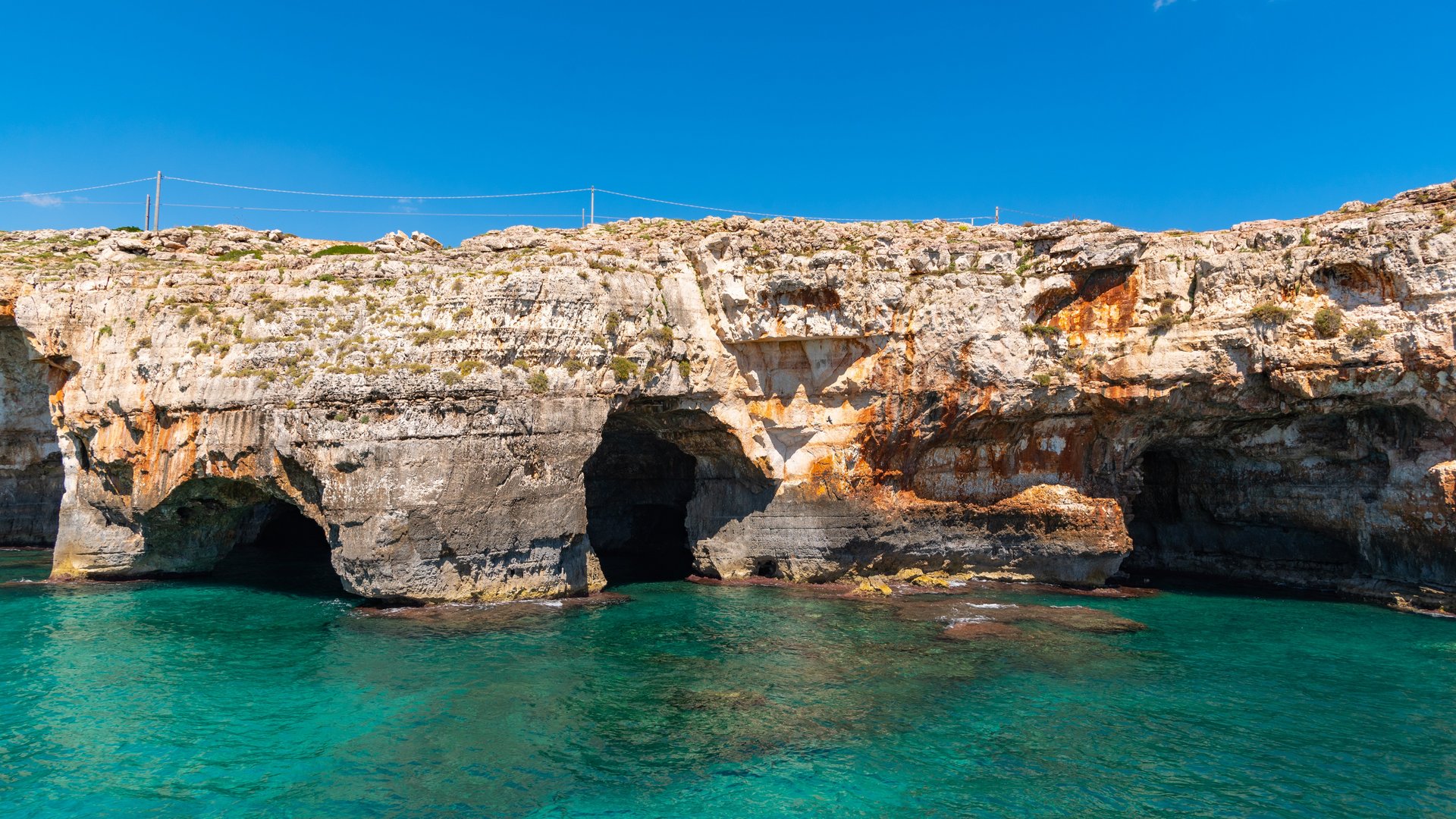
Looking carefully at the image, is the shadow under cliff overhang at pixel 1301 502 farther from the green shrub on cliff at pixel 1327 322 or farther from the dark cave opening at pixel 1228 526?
the green shrub on cliff at pixel 1327 322

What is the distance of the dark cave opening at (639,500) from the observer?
117 ft

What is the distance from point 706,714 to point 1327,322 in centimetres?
2073

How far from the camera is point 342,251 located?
99.5 ft

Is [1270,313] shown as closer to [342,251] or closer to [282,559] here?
[342,251]

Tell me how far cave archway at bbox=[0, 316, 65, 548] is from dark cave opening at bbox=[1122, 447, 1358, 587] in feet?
140

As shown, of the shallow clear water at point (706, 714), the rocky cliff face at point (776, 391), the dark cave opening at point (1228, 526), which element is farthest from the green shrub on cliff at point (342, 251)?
the dark cave opening at point (1228, 526)

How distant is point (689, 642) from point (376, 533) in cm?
904

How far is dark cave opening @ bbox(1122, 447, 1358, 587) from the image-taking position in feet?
97.1

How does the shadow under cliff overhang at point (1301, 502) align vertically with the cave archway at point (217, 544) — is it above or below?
above

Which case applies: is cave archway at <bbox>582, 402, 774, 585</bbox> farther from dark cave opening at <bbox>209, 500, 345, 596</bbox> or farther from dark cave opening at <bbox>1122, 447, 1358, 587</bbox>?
dark cave opening at <bbox>1122, 447, 1358, 587</bbox>

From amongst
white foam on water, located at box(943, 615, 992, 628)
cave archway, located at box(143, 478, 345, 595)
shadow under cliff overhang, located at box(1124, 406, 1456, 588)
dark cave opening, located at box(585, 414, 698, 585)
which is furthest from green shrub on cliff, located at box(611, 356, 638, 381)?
shadow under cliff overhang, located at box(1124, 406, 1456, 588)

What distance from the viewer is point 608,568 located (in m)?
33.3

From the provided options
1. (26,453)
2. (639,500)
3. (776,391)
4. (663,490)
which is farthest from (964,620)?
(26,453)

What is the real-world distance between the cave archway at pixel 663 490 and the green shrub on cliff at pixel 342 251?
10162mm
